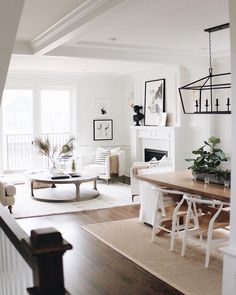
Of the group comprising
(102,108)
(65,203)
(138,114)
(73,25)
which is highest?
(73,25)

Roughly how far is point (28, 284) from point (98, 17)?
294cm

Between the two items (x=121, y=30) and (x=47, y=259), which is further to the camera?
(x=121, y=30)

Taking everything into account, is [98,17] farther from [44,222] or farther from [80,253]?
[44,222]

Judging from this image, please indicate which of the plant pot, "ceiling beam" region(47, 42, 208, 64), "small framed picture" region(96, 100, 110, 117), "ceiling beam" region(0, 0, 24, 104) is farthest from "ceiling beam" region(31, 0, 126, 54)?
"small framed picture" region(96, 100, 110, 117)

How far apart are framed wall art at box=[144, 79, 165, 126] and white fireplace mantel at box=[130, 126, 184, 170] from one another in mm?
206

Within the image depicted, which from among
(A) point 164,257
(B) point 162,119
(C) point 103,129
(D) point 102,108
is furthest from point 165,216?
(D) point 102,108

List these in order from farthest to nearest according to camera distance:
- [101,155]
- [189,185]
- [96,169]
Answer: [101,155]
[96,169]
[189,185]

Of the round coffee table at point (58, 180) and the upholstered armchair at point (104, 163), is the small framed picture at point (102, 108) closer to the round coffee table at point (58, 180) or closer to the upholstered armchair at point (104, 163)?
the upholstered armchair at point (104, 163)

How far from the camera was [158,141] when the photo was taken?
9086 millimetres

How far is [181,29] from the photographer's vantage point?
517cm

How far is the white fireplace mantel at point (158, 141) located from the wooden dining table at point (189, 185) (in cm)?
236

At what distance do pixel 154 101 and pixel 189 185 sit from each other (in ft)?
14.2

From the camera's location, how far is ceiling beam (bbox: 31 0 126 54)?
375 centimetres

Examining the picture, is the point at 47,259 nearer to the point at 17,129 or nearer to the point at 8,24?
the point at 8,24
